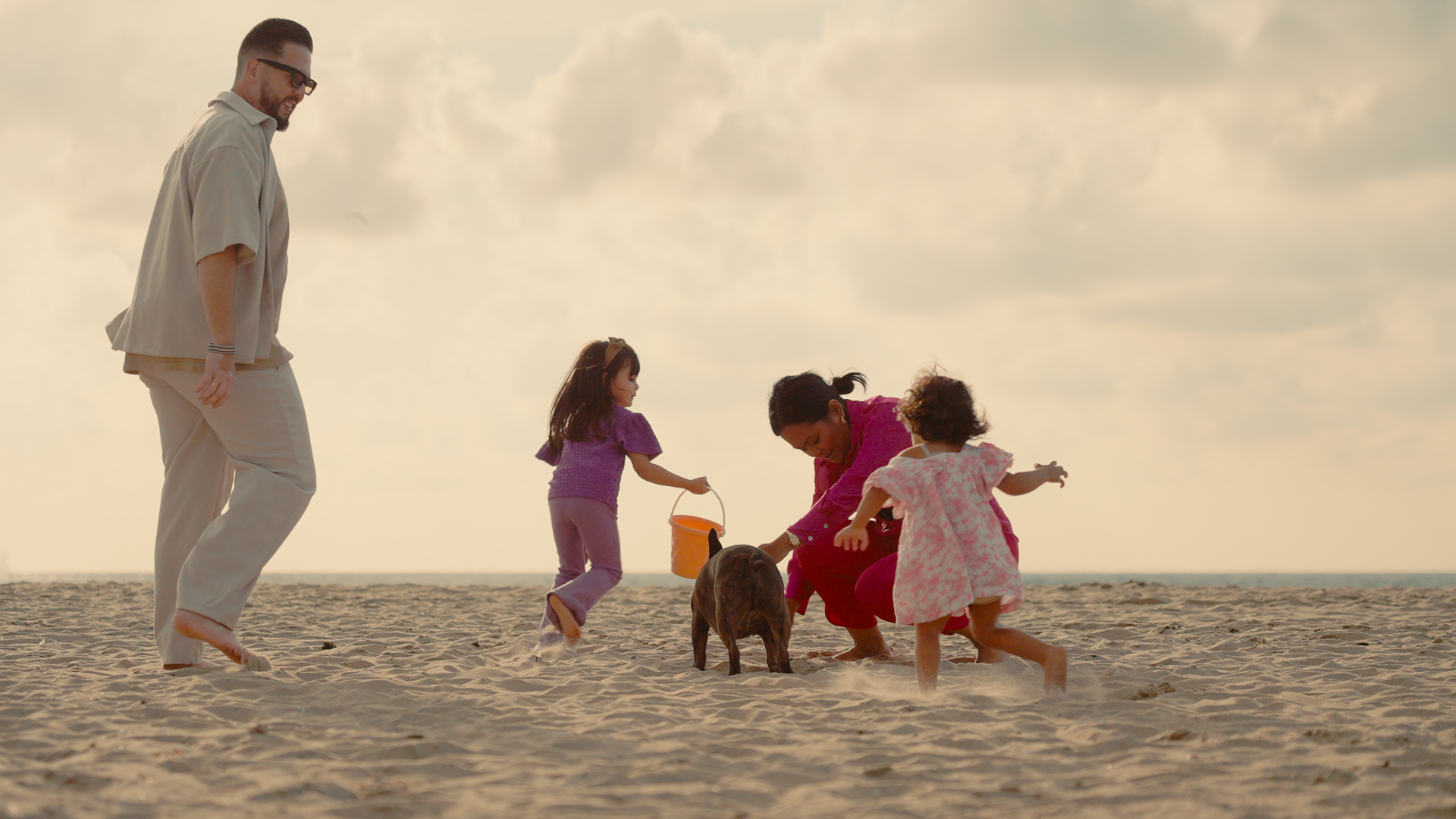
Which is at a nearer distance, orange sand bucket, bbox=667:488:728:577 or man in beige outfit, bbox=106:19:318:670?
man in beige outfit, bbox=106:19:318:670

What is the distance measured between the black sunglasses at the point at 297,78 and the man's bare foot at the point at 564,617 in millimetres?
2791

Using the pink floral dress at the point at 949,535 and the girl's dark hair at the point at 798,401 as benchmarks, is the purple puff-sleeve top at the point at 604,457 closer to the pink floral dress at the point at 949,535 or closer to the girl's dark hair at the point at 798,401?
the girl's dark hair at the point at 798,401

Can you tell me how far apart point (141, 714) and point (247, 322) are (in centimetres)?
156

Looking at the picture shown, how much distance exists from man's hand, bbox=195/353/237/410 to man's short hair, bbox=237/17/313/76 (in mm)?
1370

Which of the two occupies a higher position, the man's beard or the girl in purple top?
the man's beard

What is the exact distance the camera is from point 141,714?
363cm

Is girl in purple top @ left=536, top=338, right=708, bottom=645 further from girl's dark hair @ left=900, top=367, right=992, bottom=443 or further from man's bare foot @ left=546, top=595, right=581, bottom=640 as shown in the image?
girl's dark hair @ left=900, top=367, right=992, bottom=443

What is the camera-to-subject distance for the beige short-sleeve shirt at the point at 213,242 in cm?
416

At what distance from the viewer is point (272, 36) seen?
4492mm

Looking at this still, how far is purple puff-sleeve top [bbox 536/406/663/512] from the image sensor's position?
19.1ft

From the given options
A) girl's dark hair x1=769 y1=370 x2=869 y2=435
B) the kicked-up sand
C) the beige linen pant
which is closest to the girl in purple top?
the kicked-up sand

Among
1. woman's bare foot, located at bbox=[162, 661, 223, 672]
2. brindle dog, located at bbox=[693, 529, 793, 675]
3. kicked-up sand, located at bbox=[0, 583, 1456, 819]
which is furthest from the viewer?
brindle dog, located at bbox=[693, 529, 793, 675]

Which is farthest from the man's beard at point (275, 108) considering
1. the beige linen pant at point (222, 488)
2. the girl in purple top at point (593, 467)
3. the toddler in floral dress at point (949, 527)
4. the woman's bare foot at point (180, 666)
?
the toddler in floral dress at point (949, 527)

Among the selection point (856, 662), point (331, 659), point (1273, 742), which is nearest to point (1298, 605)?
point (856, 662)
